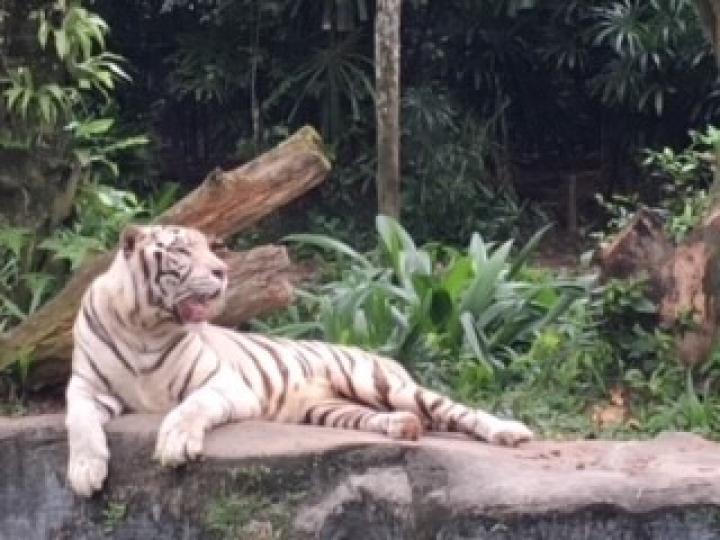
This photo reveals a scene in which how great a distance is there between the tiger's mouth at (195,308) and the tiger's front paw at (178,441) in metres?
0.37

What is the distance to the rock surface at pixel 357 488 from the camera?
15.8 feet

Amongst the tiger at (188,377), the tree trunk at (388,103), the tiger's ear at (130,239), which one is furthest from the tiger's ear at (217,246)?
the tree trunk at (388,103)

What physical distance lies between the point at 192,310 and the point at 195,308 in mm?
13

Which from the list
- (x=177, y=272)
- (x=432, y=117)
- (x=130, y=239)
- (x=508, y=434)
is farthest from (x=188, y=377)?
(x=432, y=117)

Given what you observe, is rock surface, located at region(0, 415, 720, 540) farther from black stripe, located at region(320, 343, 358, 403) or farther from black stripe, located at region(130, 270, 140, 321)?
black stripe, located at region(320, 343, 358, 403)

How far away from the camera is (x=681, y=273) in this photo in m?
6.75

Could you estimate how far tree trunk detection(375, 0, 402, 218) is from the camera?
9.64 metres

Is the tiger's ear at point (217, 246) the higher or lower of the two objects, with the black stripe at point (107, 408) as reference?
higher

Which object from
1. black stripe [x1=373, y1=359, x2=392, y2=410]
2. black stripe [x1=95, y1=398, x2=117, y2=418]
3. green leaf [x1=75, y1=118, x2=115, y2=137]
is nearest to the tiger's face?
black stripe [x1=95, y1=398, x2=117, y2=418]

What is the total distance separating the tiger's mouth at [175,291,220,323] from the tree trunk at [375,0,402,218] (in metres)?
4.17

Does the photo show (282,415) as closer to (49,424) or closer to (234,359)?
(234,359)

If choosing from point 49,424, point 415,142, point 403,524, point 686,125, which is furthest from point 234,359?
point 686,125

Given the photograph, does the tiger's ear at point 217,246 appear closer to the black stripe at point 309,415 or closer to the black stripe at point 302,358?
the black stripe at point 302,358

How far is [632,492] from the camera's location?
15.8 feet
